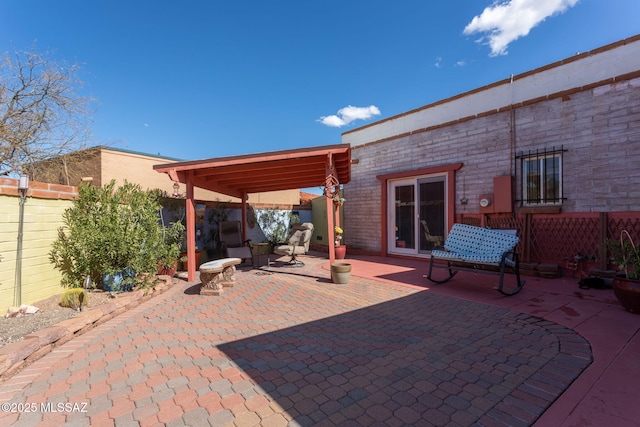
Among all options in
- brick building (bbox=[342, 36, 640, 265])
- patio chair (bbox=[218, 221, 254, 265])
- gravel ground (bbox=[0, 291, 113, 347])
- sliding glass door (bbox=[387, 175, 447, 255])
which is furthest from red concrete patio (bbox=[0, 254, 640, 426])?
patio chair (bbox=[218, 221, 254, 265])

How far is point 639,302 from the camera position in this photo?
10.2ft

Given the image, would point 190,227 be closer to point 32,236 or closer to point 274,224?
point 32,236

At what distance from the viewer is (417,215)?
7.25 meters

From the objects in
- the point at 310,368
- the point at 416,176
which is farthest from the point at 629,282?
the point at 416,176

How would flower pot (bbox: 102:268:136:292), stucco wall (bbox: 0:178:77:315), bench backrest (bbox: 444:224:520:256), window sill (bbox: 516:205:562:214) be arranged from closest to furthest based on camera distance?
stucco wall (bbox: 0:178:77:315) < flower pot (bbox: 102:268:136:292) < bench backrest (bbox: 444:224:520:256) < window sill (bbox: 516:205:562:214)

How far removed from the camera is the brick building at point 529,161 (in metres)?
4.59

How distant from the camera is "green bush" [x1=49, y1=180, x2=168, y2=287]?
399 centimetres

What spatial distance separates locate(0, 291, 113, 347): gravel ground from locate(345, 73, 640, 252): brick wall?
23.3 ft

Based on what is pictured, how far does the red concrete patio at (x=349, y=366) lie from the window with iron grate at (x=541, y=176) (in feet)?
6.97

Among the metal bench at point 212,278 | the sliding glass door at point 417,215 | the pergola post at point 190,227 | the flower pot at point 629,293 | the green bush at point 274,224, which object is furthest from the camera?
the green bush at point 274,224

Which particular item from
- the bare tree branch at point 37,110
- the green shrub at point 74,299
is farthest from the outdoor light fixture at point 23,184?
the bare tree branch at point 37,110

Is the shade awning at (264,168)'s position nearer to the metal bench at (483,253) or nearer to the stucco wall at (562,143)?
the stucco wall at (562,143)

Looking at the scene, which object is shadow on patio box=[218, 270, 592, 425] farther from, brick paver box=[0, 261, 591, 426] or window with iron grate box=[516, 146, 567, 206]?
window with iron grate box=[516, 146, 567, 206]

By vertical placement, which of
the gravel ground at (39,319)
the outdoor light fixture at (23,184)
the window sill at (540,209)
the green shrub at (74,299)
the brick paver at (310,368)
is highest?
the outdoor light fixture at (23,184)
